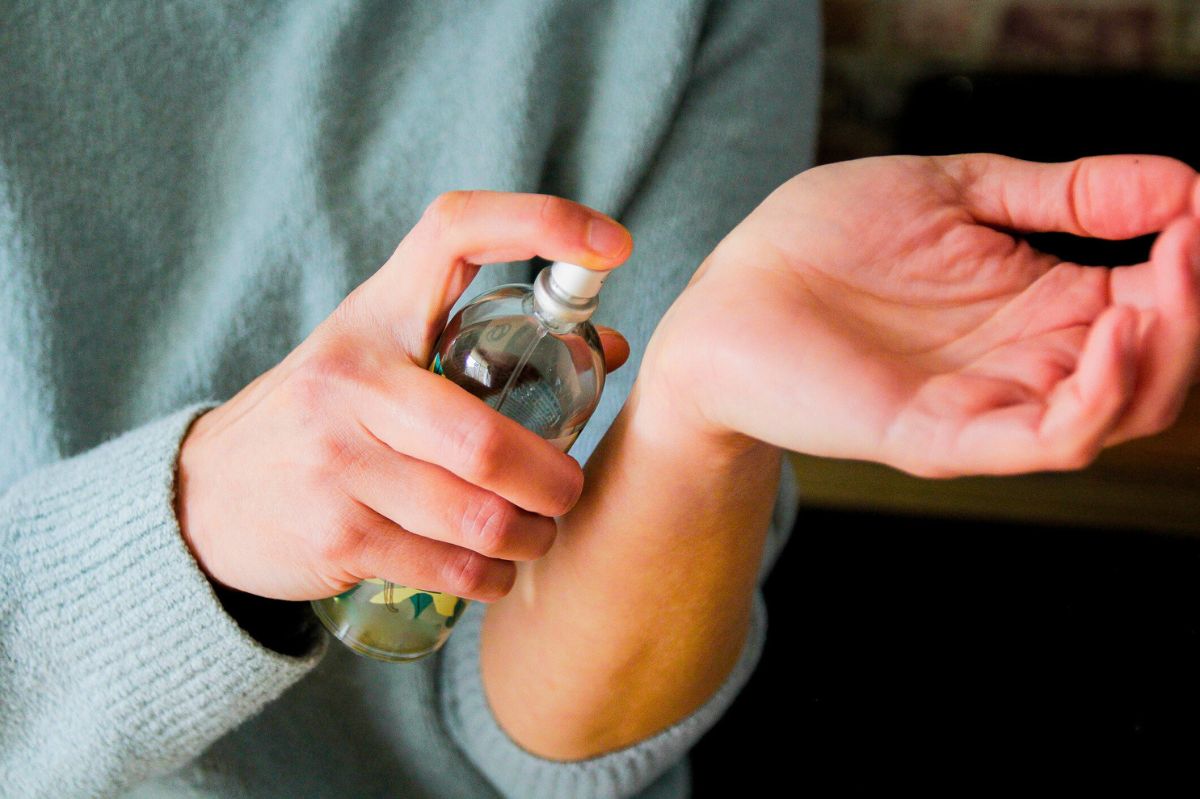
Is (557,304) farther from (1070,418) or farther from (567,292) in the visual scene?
(1070,418)

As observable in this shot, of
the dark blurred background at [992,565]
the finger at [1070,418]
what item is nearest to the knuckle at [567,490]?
the finger at [1070,418]

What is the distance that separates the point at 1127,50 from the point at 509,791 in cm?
160

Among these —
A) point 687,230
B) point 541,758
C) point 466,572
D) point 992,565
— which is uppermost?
point 687,230

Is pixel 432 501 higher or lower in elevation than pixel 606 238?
lower

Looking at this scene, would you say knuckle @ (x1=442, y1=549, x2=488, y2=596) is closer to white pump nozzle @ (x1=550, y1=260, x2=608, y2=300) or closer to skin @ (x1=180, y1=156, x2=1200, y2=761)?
skin @ (x1=180, y1=156, x2=1200, y2=761)

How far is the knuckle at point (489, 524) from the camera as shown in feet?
1.62

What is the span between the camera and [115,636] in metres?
0.60

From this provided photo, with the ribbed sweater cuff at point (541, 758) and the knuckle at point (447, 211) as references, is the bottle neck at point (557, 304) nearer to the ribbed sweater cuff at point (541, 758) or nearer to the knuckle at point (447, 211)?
the knuckle at point (447, 211)

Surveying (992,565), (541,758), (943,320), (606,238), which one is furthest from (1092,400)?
(992,565)

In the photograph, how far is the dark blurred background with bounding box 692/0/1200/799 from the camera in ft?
3.48

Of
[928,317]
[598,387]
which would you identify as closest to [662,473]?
[598,387]

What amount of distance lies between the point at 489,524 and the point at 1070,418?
0.92ft

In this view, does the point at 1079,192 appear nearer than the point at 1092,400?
No

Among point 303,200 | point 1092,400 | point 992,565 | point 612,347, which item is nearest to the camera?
point 1092,400
